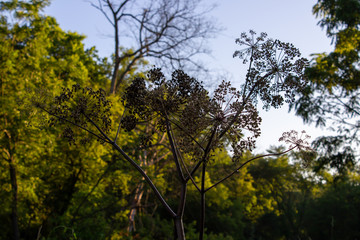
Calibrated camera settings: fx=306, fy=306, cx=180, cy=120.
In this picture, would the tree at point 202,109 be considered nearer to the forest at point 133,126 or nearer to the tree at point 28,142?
the forest at point 133,126

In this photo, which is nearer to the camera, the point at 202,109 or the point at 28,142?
the point at 202,109

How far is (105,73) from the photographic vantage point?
701 inches

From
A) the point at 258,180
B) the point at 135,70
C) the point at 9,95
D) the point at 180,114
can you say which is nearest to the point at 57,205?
the point at 9,95

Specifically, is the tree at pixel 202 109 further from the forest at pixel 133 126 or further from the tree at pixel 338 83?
the tree at pixel 338 83

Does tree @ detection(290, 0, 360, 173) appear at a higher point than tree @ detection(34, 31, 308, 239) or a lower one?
higher

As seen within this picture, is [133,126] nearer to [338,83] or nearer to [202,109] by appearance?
[202,109]

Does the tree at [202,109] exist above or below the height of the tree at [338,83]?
below

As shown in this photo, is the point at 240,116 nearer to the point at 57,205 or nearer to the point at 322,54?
the point at 57,205

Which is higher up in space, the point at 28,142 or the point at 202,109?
the point at 28,142

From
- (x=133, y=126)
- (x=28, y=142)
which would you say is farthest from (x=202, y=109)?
(x=28, y=142)

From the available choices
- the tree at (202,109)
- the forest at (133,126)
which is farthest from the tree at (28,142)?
the tree at (202,109)

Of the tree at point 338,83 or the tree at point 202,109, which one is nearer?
the tree at point 202,109

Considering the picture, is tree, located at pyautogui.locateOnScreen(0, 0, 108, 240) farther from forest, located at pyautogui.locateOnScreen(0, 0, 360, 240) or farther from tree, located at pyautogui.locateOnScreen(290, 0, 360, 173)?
tree, located at pyautogui.locateOnScreen(290, 0, 360, 173)

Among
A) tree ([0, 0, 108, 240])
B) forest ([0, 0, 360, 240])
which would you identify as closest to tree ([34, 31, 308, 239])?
forest ([0, 0, 360, 240])
